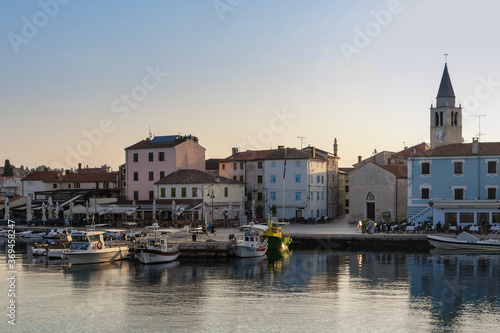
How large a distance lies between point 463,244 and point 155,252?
24.5m

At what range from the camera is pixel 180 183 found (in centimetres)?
7244

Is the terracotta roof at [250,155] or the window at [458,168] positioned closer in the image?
the window at [458,168]

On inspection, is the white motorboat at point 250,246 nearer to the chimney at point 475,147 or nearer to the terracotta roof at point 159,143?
the chimney at point 475,147

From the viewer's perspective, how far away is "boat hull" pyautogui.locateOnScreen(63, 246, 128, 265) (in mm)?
46562

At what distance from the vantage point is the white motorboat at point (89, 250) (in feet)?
153

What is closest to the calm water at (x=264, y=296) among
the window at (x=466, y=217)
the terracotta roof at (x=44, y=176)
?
the window at (x=466, y=217)

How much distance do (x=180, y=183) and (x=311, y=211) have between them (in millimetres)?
16310

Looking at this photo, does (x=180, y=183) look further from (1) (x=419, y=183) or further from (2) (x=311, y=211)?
(1) (x=419, y=183)

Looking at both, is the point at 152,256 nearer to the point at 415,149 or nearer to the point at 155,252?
the point at 155,252

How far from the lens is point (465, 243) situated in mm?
51156

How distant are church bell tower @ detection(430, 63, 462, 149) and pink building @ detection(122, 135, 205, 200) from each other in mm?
34221

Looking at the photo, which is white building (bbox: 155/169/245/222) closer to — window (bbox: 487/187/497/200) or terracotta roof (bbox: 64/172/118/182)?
terracotta roof (bbox: 64/172/118/182)

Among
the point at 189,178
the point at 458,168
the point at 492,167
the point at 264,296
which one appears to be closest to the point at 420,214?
the point at 458,168

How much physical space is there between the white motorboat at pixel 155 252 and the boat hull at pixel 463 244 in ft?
70.2
